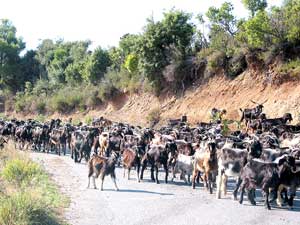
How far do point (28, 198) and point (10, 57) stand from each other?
60678 mm

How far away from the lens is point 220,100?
120 ft

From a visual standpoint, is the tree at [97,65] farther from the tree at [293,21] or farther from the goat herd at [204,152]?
the tree at [293,21]

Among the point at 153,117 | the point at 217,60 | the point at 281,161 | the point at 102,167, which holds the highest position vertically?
the point at 217,60

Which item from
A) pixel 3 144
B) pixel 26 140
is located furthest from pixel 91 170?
pixel 26 140

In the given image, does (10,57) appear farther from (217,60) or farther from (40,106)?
(217,60)

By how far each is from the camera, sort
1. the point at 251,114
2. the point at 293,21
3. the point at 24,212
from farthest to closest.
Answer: the point at 293,21
the point at 251,114
the point at 24,212

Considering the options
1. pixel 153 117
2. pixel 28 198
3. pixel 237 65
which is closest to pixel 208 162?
pixel 28 198

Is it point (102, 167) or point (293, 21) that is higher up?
point (293, 21)

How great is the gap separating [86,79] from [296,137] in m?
36.1

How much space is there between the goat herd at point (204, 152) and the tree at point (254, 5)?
31.1 ft

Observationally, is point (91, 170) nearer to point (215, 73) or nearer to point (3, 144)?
point (3, 144)

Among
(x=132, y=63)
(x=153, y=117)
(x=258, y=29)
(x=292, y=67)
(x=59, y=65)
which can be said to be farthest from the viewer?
(x=59, y=65)

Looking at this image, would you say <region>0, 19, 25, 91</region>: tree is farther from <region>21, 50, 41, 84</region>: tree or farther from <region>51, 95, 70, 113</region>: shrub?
<region>51, 95, 70, 113</region>: shrub

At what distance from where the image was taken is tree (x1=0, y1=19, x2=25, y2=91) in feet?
228
